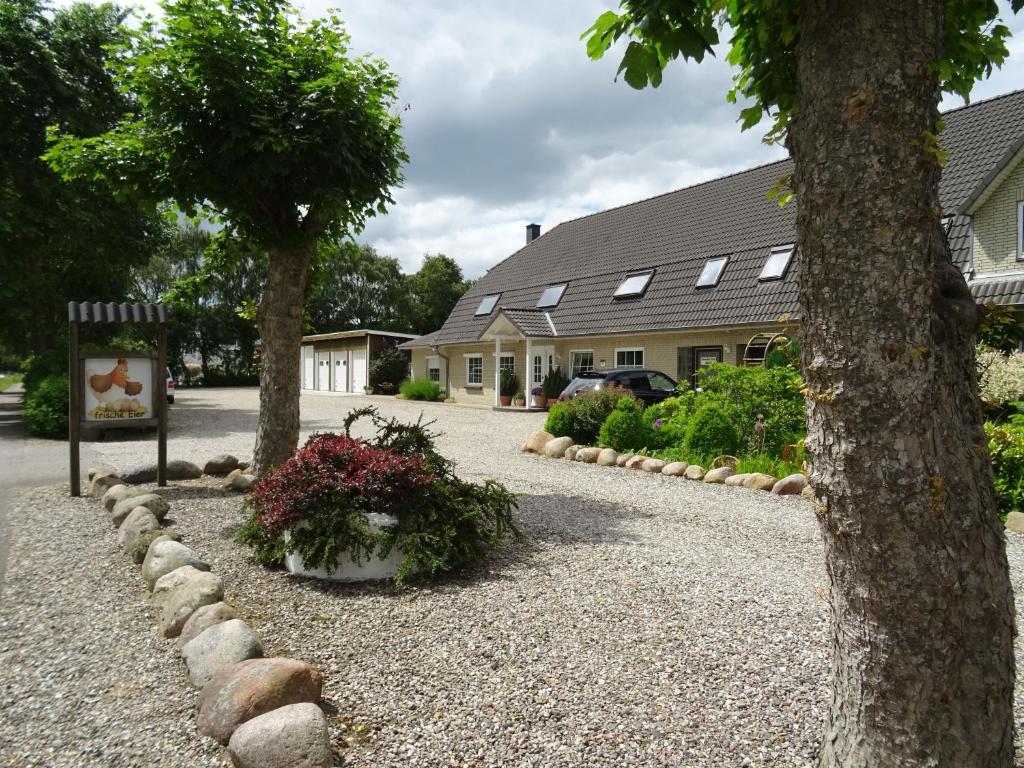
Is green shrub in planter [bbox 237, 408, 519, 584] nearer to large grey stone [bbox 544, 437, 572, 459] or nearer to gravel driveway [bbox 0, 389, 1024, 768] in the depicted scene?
gravel driveway [bbox 0, 389, 1024, 768]

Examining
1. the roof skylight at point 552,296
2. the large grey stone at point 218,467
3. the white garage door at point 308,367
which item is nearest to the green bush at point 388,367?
the white garage door at point 308,367

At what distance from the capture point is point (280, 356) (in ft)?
24.9

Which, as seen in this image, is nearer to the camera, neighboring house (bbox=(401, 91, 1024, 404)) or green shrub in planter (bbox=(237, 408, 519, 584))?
green shrub in planter (bbox=(237, 408, 519, 584))

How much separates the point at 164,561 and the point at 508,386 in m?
20.1

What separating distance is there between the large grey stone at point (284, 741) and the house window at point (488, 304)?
25.0m

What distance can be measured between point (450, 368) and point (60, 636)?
24.8 metres

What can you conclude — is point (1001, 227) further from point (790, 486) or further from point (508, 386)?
point (508, 386)

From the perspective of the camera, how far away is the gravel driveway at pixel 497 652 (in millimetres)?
2598

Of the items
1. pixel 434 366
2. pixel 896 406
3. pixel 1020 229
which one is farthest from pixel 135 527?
pixel 434 366

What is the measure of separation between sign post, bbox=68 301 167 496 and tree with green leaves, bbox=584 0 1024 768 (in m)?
7.93

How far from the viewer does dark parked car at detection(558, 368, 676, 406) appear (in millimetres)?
15516

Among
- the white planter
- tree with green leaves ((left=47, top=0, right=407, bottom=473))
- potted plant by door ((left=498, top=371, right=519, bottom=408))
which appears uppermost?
tree with green leaves ((left=47, top=0, right=407, bottom=473))

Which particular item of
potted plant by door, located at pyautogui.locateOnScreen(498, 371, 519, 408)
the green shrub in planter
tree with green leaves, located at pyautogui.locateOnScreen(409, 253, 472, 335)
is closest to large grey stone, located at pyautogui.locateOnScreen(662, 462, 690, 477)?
the green shrub in planter

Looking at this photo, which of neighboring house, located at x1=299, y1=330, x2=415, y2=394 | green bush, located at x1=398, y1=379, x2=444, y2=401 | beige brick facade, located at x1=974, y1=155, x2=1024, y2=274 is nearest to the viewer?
beige brick facade, located at x1=974, y1=155, x2=1024, y2=274
